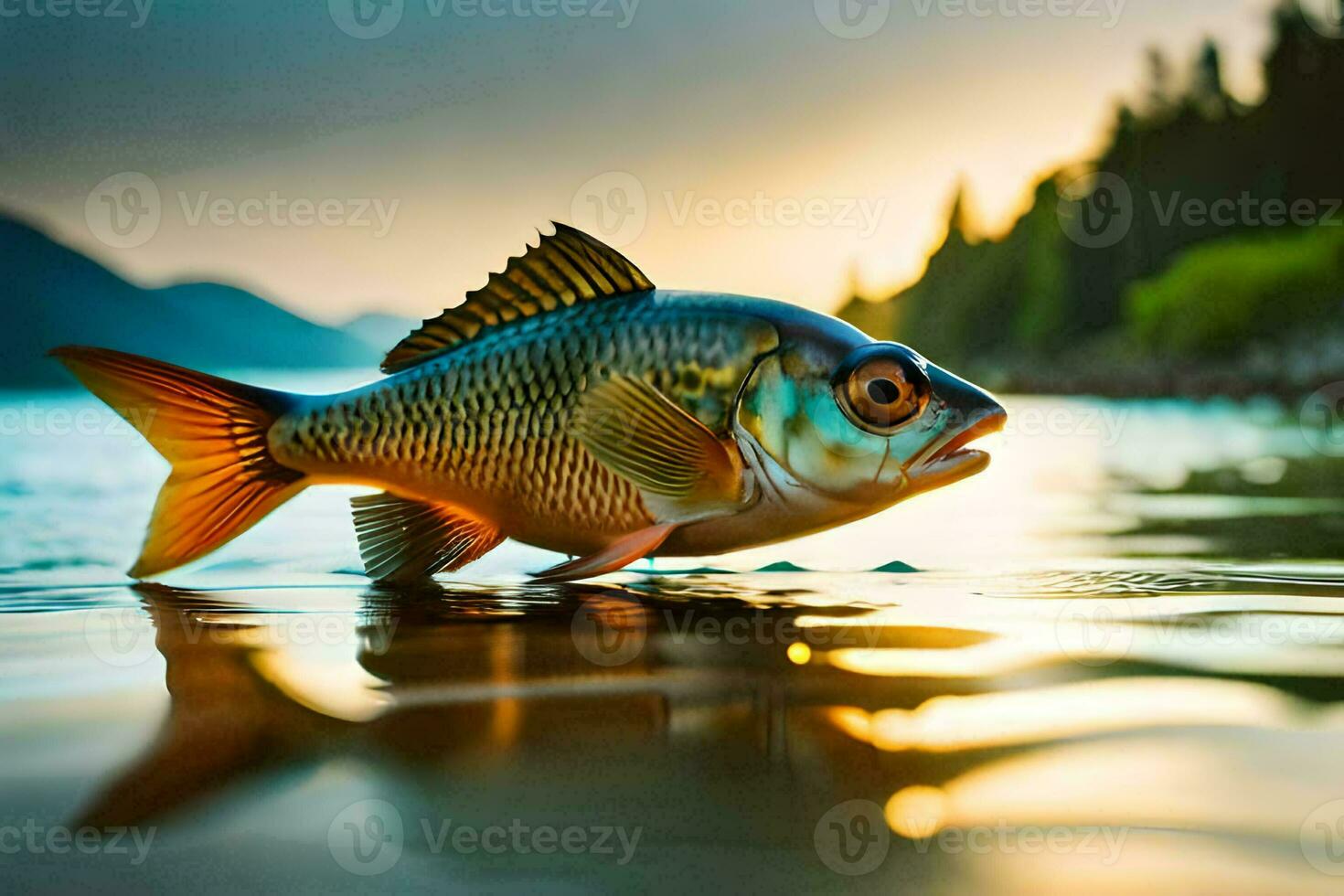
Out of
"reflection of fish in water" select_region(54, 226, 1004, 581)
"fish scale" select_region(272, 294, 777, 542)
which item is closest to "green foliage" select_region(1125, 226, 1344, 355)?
"reflection of fish in water" select_region(54, 226, 1004, 581)

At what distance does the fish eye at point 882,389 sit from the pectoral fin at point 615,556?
1.44 ft

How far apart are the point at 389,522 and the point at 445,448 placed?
0.28 meters

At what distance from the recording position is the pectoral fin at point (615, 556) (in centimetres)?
225

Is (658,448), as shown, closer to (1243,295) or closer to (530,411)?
(530,411)

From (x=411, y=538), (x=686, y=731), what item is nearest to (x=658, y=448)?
(x=411, y=538)

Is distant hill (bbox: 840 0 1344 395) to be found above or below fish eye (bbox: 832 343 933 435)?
above

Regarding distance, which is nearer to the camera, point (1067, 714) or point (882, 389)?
point (1067, 714)

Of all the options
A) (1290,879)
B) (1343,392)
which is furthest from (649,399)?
(1343,392)

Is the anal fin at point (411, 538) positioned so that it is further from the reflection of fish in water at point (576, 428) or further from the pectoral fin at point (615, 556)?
the pectoral fin at point (615, 556)

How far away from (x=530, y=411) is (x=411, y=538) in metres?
0.46

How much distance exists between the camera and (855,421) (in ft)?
7.50

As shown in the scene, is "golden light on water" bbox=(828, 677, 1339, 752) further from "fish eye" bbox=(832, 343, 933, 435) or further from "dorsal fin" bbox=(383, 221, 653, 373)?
"dorsal fin" bbox=(383, 221, 653, 373)

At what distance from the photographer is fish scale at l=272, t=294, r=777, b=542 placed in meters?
2.34

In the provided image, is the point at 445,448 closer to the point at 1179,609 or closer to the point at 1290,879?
the point at 1179,609
